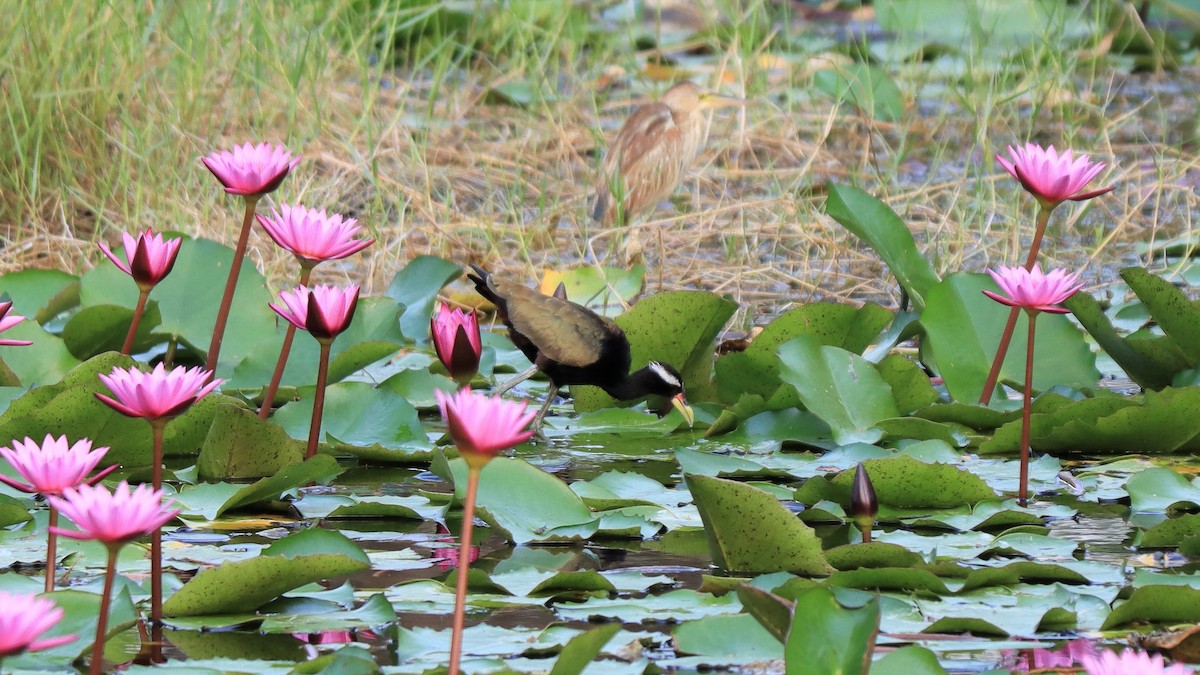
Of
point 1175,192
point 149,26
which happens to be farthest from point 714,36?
point 149,26

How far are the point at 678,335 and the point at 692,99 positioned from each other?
10.1 ft

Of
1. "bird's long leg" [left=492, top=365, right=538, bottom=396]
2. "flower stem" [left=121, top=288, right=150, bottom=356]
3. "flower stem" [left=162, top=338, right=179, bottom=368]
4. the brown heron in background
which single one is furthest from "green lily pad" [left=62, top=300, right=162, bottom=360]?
the brown heron in background

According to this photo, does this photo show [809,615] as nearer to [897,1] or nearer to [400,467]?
[400,467]

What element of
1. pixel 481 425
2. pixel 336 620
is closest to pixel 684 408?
pixel 336 620

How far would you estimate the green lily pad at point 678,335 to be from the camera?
348 cm

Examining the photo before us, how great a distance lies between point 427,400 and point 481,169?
295 centimetres

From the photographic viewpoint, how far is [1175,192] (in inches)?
229

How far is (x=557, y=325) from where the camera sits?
357 cm

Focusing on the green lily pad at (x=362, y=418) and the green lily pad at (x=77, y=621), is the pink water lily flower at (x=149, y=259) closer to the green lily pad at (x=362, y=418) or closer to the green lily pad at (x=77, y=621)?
the green lily pad at (x=362, y=418)

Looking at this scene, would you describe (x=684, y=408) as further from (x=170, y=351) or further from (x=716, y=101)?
(x=716, y=101)

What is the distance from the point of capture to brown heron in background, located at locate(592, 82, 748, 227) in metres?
5.90

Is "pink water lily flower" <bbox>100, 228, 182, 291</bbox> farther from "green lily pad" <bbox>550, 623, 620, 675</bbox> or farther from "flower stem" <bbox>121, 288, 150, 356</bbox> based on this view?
"green lily pad" <bbox>550, 623, 620, 675</bbox>

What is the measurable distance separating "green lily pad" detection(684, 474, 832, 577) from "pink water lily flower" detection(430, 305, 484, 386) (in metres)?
0.72

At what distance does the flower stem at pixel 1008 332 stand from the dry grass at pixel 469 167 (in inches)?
58.2
